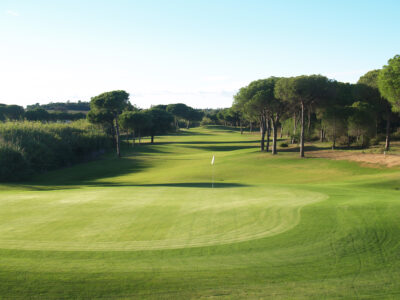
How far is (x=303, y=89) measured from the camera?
44.3 metres

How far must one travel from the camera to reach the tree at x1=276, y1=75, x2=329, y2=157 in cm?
4419

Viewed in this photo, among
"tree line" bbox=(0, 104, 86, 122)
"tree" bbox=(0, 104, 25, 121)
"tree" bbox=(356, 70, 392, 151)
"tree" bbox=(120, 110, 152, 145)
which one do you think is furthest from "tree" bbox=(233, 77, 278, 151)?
"tree" bbox=(0, 104, 25, 121)

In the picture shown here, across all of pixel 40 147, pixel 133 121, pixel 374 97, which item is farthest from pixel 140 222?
pixel 133 121

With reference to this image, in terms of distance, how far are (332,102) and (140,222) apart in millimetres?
43596

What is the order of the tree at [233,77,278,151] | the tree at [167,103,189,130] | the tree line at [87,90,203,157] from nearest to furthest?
the tree at [233,77,278,151], the tree line at [87,90,203,157], the tree at [167,103,189,130]

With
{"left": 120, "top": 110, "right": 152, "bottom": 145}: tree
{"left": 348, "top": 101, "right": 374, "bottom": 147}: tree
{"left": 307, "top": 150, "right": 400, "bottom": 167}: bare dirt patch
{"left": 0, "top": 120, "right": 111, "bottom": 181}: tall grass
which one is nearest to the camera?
{"left": 307, "top": 150, "right": 400, "bottom": 167}: bare dirt patch

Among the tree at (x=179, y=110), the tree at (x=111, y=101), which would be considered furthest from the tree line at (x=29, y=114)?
the tree at (x=111, y=101)

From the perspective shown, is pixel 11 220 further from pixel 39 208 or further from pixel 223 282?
pixel 223 282

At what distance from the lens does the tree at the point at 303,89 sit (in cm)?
4419

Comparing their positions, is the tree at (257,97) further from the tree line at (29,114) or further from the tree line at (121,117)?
the tree line at (29,114)

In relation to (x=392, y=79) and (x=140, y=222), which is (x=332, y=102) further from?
(x=140, y=222)

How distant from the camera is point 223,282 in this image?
729 cm

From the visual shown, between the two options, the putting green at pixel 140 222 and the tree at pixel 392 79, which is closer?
the putting green at pixel 140 222

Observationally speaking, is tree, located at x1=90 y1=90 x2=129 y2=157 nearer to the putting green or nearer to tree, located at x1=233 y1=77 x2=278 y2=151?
tree, located at x1=233 y1=77 x2=278 y2=151
